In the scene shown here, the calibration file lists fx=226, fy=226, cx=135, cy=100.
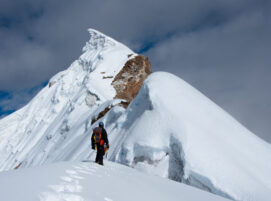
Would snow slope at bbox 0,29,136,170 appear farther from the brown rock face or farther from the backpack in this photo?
the backpack

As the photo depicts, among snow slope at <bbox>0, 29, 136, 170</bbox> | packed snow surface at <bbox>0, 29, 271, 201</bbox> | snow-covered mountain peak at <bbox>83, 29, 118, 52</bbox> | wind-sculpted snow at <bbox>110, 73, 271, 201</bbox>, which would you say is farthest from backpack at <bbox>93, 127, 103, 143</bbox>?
snow-covered mountain peak at <bbox>83, 29, 118, 52</bbox>

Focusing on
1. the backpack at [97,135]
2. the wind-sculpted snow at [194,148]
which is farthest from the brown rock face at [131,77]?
the backpack at [97,135]

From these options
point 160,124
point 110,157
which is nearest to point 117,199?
point 160,124

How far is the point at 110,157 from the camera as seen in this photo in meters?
10.8

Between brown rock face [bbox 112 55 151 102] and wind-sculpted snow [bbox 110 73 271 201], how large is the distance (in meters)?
16.9

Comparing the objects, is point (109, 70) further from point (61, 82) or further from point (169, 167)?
point (169, 167)

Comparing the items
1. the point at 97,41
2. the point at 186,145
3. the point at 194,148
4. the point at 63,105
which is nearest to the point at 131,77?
the point at 63,105

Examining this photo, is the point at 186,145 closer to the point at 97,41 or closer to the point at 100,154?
the point at 100,154

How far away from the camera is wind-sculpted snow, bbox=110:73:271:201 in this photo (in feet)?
24.1

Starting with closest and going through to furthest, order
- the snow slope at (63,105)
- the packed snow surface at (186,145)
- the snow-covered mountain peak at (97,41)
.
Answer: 1. the packed snow surface at (186,145)
2. the snow slope at (63,105)
3. the snow-covered mountain peak at (97,41)

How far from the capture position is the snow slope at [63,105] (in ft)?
93.4

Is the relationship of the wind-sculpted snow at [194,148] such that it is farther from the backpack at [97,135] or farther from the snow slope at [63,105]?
the snow slope at [63,105]

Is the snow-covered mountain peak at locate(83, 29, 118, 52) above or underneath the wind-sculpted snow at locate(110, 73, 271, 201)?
above

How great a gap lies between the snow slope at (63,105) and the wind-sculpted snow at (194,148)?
16537 mm
